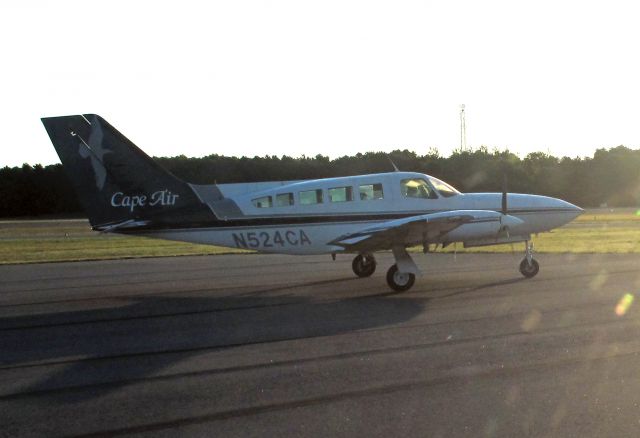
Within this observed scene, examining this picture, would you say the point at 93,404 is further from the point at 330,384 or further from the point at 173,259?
the point at 173,259

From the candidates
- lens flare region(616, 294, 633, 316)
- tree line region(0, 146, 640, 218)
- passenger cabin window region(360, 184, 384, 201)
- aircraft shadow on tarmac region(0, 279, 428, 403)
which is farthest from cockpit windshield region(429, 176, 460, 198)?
tree line region(0, 146, 640, 218)

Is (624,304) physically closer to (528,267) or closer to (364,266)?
(528,267)

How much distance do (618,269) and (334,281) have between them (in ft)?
23.9

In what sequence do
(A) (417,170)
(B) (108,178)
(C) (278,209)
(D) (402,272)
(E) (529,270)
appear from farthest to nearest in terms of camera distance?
(A) (417,170) → (E) (529,270) → (C) (278,209) → (B) (108,178) → (D) (402,272)

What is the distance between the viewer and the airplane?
1791 cm

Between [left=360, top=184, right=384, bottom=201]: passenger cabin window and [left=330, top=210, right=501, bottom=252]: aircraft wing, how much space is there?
29.7 inches

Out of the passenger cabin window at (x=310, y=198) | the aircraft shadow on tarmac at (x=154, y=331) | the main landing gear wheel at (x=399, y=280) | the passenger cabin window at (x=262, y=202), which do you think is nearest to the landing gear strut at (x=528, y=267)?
the main landing gear wheel at (x=399, y=280)

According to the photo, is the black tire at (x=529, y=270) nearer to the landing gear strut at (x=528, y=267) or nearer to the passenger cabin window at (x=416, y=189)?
the landing gear strut at (x=528, y=267)

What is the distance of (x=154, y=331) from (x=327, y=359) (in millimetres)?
3881

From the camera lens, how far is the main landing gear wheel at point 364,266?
2062cm

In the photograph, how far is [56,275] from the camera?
917 inches

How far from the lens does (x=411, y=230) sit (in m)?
17.5

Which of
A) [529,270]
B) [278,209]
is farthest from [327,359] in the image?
[529,270]

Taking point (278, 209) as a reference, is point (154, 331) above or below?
below
